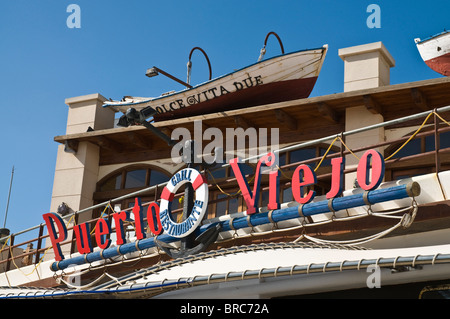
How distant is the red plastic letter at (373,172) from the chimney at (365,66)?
489 centimetres

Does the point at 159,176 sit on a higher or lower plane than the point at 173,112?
lower

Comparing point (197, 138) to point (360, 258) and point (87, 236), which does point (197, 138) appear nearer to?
point (87, 236)

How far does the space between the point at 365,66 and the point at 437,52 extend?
163 cm

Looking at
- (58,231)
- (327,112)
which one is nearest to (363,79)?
(327,112)

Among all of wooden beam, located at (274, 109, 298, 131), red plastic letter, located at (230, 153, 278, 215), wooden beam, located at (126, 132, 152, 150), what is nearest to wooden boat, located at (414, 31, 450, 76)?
wooden beam, located at (274, 109, 298, 131)

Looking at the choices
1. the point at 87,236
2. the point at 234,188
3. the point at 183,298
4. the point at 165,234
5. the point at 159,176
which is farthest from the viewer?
the point at 159,176

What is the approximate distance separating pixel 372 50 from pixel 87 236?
24.7 ft

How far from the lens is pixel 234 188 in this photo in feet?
55.6

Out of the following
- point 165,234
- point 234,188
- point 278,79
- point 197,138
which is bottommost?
point 165,234

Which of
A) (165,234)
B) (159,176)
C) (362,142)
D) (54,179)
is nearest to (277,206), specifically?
(165,234)

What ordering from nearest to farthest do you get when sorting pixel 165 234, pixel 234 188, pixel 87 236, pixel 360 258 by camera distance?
pixel 360 258 → pixel 165 234 → pixel 87 236 → pixel 234 188

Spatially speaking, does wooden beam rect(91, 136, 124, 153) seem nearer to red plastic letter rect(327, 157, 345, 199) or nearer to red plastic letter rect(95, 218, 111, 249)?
red plastic letter rect(95, 218, 111, 249)

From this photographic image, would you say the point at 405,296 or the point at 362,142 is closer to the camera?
the point at 405,296

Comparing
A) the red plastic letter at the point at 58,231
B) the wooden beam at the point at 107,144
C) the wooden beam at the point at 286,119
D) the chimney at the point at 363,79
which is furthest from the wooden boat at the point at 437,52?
the red plastic letter at the point at 58,231
